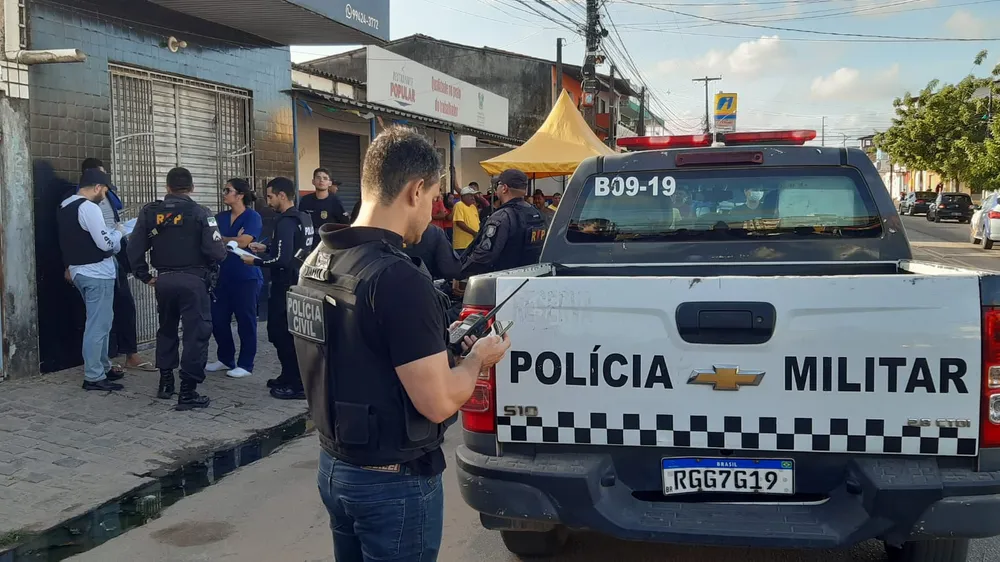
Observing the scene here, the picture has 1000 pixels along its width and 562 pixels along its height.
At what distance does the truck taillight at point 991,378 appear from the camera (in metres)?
2.60

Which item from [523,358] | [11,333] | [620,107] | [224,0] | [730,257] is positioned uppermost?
[620,107]

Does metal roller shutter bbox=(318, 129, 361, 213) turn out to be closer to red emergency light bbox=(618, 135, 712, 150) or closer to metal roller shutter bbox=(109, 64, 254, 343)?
metal roller shutter bbox=(109, 64, 254, 343)

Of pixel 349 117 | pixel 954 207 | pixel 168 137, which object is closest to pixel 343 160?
pixel 349 117

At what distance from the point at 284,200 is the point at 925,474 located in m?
5.43

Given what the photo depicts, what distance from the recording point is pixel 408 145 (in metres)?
2.18

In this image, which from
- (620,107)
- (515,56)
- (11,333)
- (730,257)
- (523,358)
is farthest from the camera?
(620,107)

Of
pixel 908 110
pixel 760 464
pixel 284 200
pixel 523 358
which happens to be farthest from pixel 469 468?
pixel 908 110

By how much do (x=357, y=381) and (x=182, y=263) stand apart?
4.65 meters

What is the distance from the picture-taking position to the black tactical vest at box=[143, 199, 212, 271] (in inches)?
245

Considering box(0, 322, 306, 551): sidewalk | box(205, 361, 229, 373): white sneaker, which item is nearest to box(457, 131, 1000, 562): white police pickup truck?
box(0, 322, 306, 551): sidewalk

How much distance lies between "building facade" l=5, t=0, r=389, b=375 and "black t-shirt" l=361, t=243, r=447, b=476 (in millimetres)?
6243

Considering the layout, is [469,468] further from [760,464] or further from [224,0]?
[224,0]

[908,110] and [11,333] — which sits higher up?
[908,110]

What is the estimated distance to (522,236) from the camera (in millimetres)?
6648
